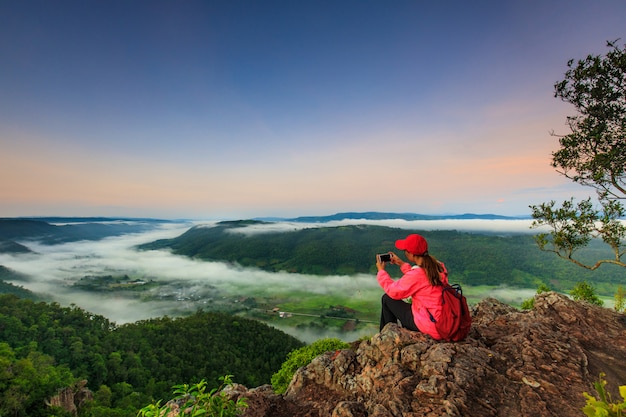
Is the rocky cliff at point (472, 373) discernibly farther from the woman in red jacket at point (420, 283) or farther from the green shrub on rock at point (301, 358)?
the green shrub on rock at point (301, 358)

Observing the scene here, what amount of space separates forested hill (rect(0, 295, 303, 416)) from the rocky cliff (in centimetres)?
6744

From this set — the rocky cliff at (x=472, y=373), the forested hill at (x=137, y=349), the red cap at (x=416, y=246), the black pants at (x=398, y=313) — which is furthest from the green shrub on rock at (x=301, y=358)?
the forested hill at (x=137, y=349)

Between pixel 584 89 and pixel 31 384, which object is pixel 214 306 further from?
pixel 584 89

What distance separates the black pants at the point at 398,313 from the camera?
6059 mm

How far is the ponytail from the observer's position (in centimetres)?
495

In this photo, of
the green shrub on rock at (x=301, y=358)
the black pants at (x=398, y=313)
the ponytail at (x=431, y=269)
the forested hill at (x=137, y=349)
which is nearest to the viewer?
the ponytail at (x=431, y=269)

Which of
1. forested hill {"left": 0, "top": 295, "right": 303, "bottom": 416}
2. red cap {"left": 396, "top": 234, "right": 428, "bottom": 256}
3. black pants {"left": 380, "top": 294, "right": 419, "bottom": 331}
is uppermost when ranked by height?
red cap {"left": 396, "top": 234, "right": 428, "bottom": 256}

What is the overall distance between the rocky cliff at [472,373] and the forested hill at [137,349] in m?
67.4

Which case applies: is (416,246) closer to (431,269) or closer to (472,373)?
(431,269)

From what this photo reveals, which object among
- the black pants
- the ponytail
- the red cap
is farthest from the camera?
the black pants

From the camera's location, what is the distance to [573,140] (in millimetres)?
10523

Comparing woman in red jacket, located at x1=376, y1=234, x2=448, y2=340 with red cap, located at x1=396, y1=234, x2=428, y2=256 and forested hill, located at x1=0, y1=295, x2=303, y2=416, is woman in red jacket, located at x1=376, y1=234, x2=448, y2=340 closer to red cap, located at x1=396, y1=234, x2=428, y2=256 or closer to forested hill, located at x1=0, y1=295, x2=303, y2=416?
red cap, located at x1=396, y1=234, x2=428, y2=256

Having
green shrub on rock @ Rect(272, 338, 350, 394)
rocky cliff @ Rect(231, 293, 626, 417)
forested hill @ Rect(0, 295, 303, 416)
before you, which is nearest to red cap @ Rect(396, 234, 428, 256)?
rocky cliff @ Rect(231, 293, 626, 417)

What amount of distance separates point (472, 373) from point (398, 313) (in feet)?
5.83
